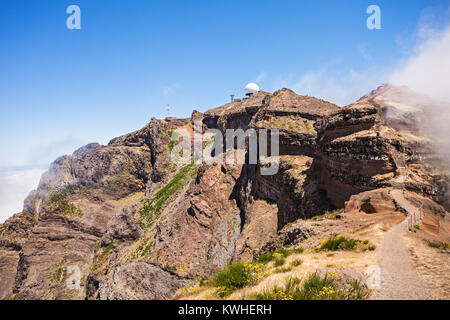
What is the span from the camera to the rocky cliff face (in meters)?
18.9

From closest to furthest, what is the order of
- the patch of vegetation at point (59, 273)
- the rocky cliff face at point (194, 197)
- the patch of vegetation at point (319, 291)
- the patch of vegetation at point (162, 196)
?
the patch of vegetation at point (319, 291), the rocky cliff face at point (194, 197), the patch of vegetation at point (59, 273), the patch of vegetation at point (162, 196)

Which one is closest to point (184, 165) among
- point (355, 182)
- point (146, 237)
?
point (146, 237)

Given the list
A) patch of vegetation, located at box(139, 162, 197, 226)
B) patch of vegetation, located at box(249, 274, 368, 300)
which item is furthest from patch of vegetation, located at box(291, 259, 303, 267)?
patch of vegetation, located at box(139, 162, 197, 226)

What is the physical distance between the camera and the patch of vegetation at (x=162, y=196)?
63350 millimetres

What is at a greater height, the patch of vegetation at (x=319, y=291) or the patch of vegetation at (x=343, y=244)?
the patch of vegetation at (x=343, y=244)

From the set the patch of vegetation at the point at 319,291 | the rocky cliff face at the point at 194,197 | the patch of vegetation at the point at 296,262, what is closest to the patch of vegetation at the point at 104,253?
the rocky cliff face at the point at 194,197

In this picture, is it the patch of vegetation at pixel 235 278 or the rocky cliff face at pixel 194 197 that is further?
the rocky cliff face at pixel 194 197

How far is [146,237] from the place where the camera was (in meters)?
48.7

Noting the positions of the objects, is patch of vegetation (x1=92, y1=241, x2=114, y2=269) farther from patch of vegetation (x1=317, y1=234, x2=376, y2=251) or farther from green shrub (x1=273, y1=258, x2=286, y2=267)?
patch of vegetation (x1=317, y1=234, x2=376, y2=251)

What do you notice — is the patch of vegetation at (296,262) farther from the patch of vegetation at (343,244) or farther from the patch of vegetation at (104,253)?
the patch of vegetation at (104,253)

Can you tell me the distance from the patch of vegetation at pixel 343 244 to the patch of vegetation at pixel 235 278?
400cm

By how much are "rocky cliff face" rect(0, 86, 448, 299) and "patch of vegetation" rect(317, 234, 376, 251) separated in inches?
107
